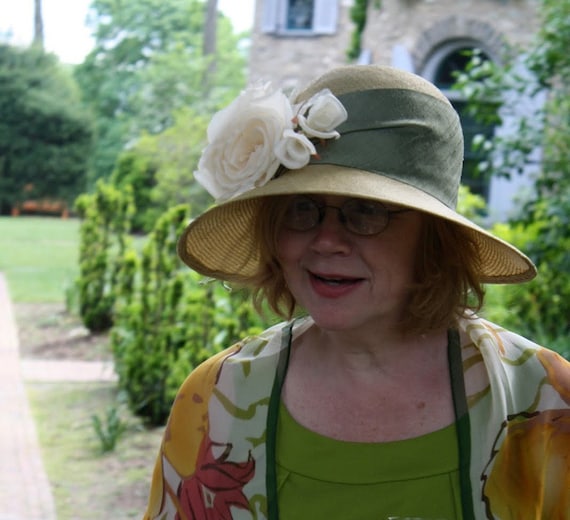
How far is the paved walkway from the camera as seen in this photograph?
5312mm

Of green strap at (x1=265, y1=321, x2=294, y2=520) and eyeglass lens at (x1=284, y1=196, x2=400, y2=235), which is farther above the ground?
eyeglass lens at (x1=284, y1=196, x2=400, y2=235)

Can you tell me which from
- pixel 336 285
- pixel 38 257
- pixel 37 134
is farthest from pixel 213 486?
pixel 37 134

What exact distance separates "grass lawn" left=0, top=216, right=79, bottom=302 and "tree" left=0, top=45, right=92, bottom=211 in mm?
2218

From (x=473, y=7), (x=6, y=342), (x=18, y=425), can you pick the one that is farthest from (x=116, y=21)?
(x=18, y=425)

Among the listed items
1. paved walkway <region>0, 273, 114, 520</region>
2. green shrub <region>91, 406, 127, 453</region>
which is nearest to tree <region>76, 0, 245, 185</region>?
paved walkway <region>0, 273, 114, 520</region>

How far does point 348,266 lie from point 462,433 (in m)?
0.33

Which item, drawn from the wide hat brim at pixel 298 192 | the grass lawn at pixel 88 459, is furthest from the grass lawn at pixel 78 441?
the wide hat brim at pixel 298 192

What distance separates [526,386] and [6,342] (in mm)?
8633

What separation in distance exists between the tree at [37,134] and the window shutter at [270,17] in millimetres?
13165

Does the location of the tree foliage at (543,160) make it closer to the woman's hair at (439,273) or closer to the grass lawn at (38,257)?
the woman's hair at (439,273)

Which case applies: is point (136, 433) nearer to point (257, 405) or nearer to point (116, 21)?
point (257, 405)

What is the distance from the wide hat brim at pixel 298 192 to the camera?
67.2 inches

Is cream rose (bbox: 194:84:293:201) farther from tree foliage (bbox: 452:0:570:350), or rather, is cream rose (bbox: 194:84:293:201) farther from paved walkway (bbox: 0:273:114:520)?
tree foliage (bbox: 452:0:570:350)

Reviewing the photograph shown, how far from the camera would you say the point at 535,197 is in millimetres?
6691
